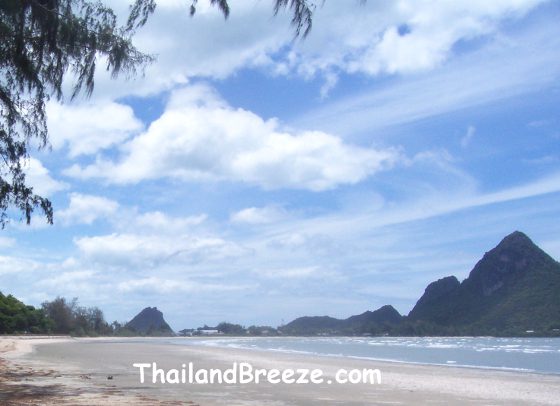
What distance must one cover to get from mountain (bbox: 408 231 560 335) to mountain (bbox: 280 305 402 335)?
21.7 meters

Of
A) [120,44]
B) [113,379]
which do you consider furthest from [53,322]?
[120,44]

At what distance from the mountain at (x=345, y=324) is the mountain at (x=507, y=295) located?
855 inches

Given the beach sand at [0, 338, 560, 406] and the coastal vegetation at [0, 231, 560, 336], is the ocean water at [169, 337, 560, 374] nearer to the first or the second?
the beach sand at [0, 338, 560, 406]

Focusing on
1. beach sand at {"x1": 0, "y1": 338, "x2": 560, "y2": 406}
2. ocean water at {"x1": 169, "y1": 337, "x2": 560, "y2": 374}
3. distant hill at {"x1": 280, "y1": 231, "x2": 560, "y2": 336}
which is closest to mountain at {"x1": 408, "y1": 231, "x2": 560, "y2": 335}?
distant hill at {"x1": 280, "y1": 231, "x2": 560, "y2": 336}

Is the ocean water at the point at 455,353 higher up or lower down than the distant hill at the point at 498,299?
lower down

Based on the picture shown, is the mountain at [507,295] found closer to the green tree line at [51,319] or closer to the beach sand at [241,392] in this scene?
the green tree line at [51,319]

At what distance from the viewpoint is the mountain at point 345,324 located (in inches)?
6132

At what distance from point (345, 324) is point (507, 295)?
6456 centimetres

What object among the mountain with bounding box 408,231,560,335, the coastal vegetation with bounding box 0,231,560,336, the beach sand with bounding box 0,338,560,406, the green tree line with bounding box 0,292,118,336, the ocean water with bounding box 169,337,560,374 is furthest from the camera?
the mountain with bounding box 408,231,560,335

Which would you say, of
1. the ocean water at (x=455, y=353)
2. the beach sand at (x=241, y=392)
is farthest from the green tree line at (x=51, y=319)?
the beach sand at (x=241, y=392)

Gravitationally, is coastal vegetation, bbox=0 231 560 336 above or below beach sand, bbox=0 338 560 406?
above

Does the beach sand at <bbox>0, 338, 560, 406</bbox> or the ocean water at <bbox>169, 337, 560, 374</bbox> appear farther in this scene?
the ocean water at <bbox>169, 337, 560, 374</bbox>

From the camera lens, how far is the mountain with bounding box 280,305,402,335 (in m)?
156

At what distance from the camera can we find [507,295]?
118m
